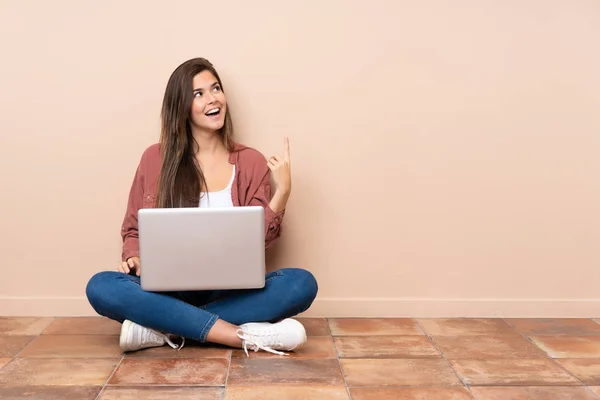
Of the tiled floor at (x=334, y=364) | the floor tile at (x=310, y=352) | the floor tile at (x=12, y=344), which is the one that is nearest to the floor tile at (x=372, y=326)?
the tiled floor at (x=334, y=364)

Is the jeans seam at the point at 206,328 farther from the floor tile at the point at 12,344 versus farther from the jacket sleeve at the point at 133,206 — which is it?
the floor tile at the point at 12,344

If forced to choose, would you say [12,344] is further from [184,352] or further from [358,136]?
[358,136]

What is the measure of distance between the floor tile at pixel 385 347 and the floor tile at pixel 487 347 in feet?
0.18

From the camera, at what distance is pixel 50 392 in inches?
77.9

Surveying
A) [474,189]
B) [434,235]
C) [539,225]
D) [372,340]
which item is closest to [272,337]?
[372,340]

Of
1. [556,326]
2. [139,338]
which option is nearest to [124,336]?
[139,338]

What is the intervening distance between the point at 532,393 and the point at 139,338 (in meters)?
1.21

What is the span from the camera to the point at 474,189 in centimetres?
283

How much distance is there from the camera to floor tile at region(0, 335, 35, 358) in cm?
234

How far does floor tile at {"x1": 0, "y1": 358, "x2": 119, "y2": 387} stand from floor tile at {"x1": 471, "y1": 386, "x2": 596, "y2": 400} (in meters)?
1.07

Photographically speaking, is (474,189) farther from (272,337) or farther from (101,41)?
(101,41)

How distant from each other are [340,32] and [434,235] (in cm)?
86

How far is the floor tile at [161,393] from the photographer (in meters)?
1.94

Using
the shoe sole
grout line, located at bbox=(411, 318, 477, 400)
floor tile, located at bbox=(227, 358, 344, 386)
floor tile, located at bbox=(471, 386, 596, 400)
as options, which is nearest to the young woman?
the shoe sole
